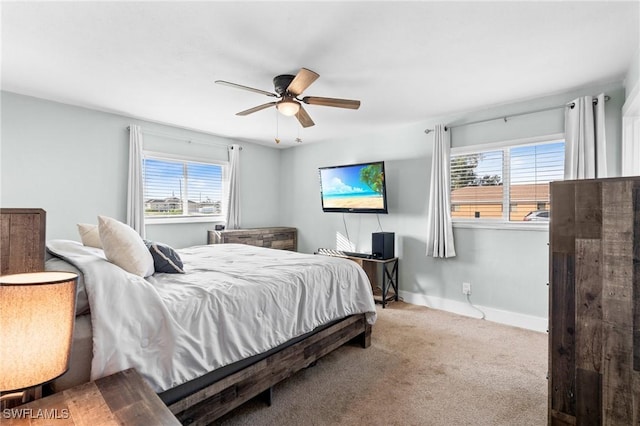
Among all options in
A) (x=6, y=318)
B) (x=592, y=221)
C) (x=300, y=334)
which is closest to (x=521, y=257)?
(x=592, y=221)

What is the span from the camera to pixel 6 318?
34.6 inches

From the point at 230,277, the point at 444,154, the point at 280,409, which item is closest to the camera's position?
the point at 280,409

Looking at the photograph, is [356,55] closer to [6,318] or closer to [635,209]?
[635,209]

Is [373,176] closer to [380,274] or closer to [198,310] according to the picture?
[380,274]

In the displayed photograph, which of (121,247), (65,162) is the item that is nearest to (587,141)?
(121,247)

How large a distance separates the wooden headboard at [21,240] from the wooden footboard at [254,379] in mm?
916

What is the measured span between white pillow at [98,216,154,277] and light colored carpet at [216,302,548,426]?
1.08 m

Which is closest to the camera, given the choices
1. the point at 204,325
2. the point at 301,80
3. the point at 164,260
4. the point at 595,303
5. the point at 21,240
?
the point at 21,240

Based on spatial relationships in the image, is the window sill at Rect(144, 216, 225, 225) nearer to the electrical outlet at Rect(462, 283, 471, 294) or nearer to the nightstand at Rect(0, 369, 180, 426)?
the nightstand at Rect(0, 369, 180, 426)

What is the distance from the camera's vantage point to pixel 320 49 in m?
2.30

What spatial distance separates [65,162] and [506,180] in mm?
5048

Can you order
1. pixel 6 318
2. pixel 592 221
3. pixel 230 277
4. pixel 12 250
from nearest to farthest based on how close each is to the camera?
pixel 6 318 < pixel 12 250 < pixel 592 221 < pixel 230 277

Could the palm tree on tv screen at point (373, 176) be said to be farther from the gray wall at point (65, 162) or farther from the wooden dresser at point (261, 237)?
the gray wall at point (65, 162)

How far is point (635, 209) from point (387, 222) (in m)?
3.23
